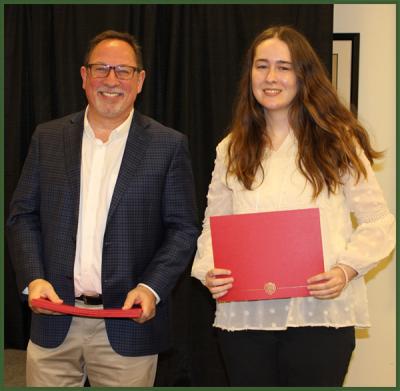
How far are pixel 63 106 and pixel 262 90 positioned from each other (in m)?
2.23

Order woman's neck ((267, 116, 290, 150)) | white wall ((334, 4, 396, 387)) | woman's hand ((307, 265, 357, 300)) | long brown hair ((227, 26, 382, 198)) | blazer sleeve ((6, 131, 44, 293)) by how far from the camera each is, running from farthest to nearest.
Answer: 1. white wall ((334, 4, 396, 387))
2. blazer sleeve ((6, 131, 44, 293))
3. woman's neck ((267, 116, 290, 150))
4. long brown hair ((227, 26, 382, 198))
5. woman's hand ((307, 265, 357, 300))

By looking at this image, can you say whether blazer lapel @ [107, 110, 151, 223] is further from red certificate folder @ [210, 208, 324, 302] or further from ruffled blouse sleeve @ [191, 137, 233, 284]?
red certificate folder @ [210, 208, 324, 302]

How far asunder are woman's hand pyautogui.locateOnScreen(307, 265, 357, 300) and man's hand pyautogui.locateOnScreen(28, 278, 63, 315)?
3.04 feet

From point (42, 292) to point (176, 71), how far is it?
2122mm

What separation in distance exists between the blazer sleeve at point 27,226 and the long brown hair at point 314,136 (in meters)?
0.82

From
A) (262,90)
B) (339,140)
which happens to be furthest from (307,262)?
(262,90)

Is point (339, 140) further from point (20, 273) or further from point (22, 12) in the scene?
point (22, 12)

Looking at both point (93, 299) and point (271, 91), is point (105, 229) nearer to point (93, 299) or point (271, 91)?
point (93, 299)

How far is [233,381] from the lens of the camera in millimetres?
2186

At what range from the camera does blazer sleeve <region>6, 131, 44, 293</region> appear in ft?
7.75

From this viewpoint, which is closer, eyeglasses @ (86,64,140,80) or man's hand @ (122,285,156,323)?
man's hand @ (122,285,156,323)

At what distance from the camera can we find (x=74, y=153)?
7.84 ft

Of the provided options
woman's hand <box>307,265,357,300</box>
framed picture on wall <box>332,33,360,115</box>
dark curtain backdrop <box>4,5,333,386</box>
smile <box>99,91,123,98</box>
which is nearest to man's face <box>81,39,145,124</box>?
smile <box>99,91,123,98</box>

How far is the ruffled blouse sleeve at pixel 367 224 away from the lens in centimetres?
209
